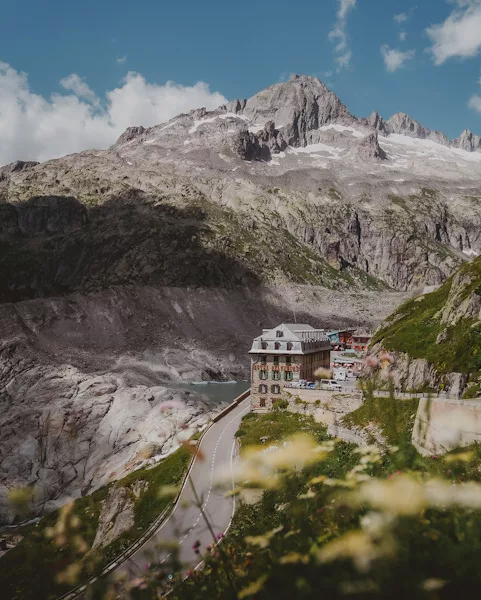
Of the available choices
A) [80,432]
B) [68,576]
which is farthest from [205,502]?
[80,432]

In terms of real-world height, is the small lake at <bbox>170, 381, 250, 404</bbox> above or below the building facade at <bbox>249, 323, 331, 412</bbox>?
below

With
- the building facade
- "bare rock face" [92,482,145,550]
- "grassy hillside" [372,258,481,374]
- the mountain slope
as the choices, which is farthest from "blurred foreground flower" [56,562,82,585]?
the building facade

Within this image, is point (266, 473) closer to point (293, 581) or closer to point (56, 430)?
point (293, 581)

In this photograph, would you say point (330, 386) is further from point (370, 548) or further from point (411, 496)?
point (370, 548)

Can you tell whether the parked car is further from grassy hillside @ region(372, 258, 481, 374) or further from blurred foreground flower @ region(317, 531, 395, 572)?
blurred foreground flower @ region(317, 531, 395, 572)

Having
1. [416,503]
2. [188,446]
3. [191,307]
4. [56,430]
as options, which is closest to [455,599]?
[416,503]

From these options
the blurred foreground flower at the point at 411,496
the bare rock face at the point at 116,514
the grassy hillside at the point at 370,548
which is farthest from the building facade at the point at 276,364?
the blurred foreground flower at the point at 411,496
